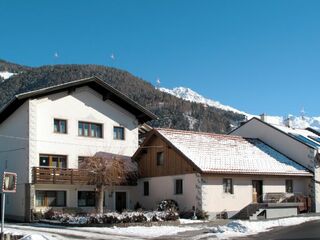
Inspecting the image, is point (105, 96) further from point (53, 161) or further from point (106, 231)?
point (106, 231)

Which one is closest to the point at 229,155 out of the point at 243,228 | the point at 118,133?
the point at 118,133

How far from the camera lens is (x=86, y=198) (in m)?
42.9

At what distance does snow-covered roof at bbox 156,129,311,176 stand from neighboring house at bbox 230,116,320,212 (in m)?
0.69

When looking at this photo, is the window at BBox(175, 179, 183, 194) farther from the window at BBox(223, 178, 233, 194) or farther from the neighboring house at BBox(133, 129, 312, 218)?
the window at BBox(223, 178, 233, 194)

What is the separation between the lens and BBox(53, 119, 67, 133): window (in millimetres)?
42072

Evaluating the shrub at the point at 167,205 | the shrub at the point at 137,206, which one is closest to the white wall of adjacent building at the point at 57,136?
the shrub at the point at 137,206

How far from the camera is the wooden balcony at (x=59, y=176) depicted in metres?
39.6

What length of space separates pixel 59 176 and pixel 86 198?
357 centimetres

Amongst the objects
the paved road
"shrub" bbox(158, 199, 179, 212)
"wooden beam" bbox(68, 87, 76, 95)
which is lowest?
the paved road

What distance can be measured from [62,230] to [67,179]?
10.2m

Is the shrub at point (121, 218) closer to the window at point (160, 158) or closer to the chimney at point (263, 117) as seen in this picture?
the window at point (160, 158)

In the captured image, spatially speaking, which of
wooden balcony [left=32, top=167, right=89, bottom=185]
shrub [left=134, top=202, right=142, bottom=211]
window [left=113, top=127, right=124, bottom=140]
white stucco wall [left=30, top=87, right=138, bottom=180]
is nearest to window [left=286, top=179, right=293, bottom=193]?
shrub [left=134, top=202, right=142, bottom=211]

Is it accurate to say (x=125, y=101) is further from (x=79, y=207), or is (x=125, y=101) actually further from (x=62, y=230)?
(x=62, y=230)

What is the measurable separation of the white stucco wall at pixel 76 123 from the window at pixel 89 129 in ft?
1.05
